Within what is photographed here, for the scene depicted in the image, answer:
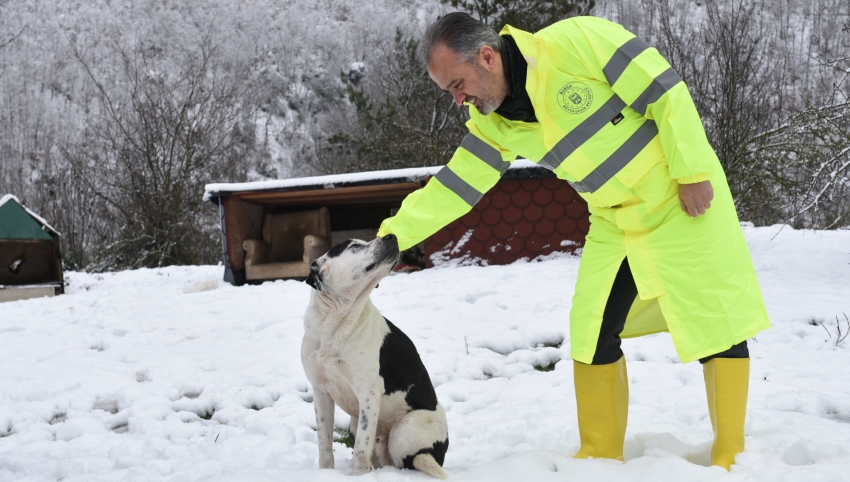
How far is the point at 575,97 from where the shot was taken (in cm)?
215

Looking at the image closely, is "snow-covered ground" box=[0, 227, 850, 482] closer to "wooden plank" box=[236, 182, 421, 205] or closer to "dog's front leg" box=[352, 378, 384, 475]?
"dog's front leg" box=[352, 378, 384, 475]

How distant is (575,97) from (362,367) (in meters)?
1.26

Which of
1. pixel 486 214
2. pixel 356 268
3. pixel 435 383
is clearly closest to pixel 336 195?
pixel 486 214

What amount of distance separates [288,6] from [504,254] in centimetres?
4300

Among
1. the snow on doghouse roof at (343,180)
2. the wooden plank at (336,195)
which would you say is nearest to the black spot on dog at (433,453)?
the snow on doghouse roof at (343,180)

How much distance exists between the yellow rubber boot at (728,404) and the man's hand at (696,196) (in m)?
0.51

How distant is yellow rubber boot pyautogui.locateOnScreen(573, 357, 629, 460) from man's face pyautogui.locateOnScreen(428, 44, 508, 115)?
3.63 ft

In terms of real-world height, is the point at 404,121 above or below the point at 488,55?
above

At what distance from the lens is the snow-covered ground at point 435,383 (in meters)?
2.37

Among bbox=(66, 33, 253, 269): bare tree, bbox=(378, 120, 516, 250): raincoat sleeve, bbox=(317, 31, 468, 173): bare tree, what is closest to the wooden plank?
bbox=(378, 120, 516, 250): raincoat sleeve

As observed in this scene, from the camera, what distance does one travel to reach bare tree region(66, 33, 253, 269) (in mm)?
13891

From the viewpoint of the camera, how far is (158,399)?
12.4 ft

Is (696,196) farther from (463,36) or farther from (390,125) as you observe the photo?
(390,125)

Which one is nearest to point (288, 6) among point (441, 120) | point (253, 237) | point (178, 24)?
point (178, 24)
